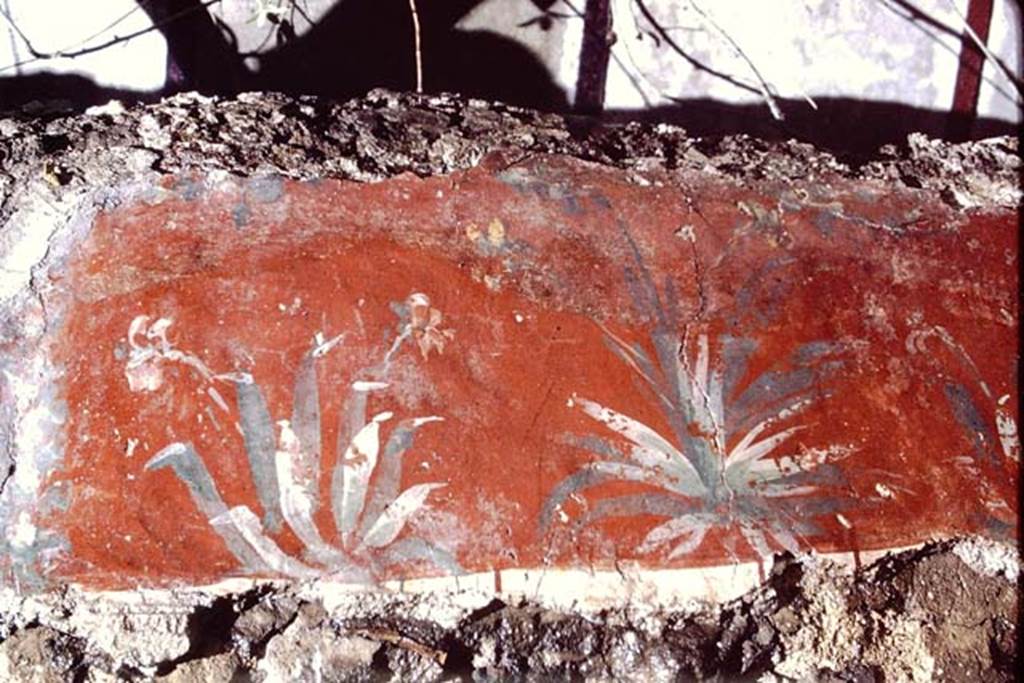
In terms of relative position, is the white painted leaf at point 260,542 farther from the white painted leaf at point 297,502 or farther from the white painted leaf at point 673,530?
the white painted leaf at point 673,530

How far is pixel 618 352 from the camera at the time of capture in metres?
1.20

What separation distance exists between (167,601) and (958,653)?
86 centimetres

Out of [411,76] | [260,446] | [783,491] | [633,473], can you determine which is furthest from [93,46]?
[783,491]

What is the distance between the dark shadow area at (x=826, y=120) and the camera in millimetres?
2078

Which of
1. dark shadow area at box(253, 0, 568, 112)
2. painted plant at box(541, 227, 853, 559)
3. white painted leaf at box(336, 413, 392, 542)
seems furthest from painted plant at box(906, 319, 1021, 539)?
dark shadow area at box(253, 0, 568, 112)

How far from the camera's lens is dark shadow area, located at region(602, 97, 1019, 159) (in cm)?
208

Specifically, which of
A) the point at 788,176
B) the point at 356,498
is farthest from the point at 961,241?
the point at 356,498

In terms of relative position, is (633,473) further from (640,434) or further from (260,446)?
(260,446)

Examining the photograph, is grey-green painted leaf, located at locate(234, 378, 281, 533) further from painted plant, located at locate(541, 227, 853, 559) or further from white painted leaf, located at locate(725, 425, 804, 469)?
white painted leaf, located at locate(725, 425, 804, 469)

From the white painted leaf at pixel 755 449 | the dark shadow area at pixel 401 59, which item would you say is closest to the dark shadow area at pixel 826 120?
the dark shadow area at pixel 401 59

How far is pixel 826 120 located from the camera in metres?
2.09

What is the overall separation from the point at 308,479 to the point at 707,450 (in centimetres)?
44

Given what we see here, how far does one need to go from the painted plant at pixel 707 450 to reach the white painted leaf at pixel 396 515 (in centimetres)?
13

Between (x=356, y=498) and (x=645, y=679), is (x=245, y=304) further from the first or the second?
(x=645, y=679)
